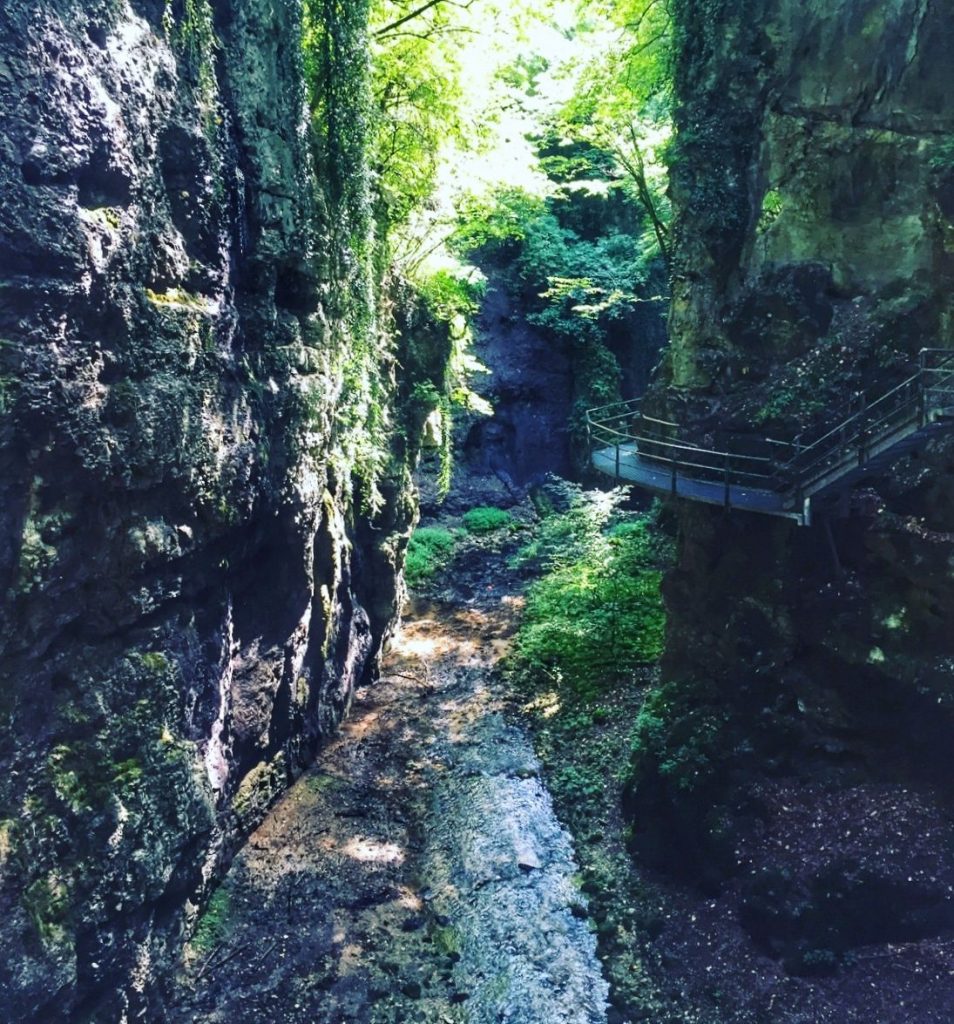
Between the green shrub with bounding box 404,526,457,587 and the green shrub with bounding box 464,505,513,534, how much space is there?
38.6 inches

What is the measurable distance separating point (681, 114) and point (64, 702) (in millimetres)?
13113

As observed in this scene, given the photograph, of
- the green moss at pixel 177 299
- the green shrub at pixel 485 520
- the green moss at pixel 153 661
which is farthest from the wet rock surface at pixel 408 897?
Answer: the green shrub at pixel 485 520

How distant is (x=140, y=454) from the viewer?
7.40 metres

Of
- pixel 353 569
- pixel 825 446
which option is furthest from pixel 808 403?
pixel 353 569

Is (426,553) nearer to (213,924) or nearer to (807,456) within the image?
(807,456)

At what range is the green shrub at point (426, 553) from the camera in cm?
2348

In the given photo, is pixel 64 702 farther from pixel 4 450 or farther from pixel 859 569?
pixel 859 569

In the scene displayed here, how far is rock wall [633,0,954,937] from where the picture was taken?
383 inches

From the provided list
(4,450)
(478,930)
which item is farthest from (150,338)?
(478,930)

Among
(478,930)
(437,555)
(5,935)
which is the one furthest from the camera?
(437,555)

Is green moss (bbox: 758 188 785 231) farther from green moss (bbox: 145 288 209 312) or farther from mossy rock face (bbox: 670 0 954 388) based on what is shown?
green moss (bbox: 145 288 209 312)

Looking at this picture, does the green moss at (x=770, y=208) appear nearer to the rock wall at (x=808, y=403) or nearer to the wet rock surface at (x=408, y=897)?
the rock wall at (x=808, y=403)

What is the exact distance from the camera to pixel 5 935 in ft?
19.2

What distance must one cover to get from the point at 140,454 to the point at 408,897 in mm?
7655
